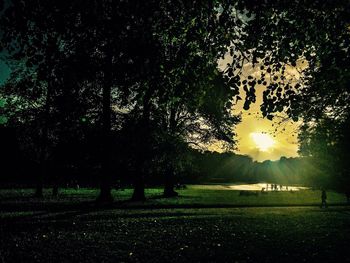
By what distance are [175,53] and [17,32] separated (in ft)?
15.4

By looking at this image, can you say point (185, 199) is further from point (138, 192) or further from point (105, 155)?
point (105, 155)

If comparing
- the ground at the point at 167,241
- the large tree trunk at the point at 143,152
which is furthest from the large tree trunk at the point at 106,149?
the ground at the point at 167,241

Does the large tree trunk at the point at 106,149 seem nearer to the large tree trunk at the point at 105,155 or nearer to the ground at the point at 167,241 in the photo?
the large tree trunk at the point at 105,155

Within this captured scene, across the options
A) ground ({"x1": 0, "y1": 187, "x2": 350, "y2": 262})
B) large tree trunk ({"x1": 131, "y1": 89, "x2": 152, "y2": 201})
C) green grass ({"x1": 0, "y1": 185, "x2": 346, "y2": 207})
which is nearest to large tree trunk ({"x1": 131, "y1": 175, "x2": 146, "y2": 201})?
large tree trunk ({"x1": 131, "y1": 89, "x2": 152, "y2": 201})

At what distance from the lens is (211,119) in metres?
40.7

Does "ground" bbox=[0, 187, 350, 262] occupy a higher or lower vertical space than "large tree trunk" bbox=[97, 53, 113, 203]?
lower

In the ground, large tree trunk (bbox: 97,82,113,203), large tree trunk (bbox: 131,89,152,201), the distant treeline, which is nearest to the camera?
the ground

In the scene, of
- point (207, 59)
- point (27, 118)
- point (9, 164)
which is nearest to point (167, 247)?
point (207, 59)

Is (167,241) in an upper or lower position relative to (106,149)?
lower

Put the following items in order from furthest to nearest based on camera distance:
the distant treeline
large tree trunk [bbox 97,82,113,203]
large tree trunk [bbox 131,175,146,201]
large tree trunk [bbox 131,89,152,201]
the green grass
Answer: the distant treeline
large tree trunk [bbox 131,175,146,201]
large tree trunk [bbox 131,89,152,201]
the green grass
large tree trunk [bbox 97,82,113,203]

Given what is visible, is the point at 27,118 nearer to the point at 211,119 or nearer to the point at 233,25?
the point at 211,119

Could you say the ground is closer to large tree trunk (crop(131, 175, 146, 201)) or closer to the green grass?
the green grass

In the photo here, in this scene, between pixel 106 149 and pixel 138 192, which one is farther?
pixel 138 192

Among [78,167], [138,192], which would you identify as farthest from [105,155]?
[78,167]
